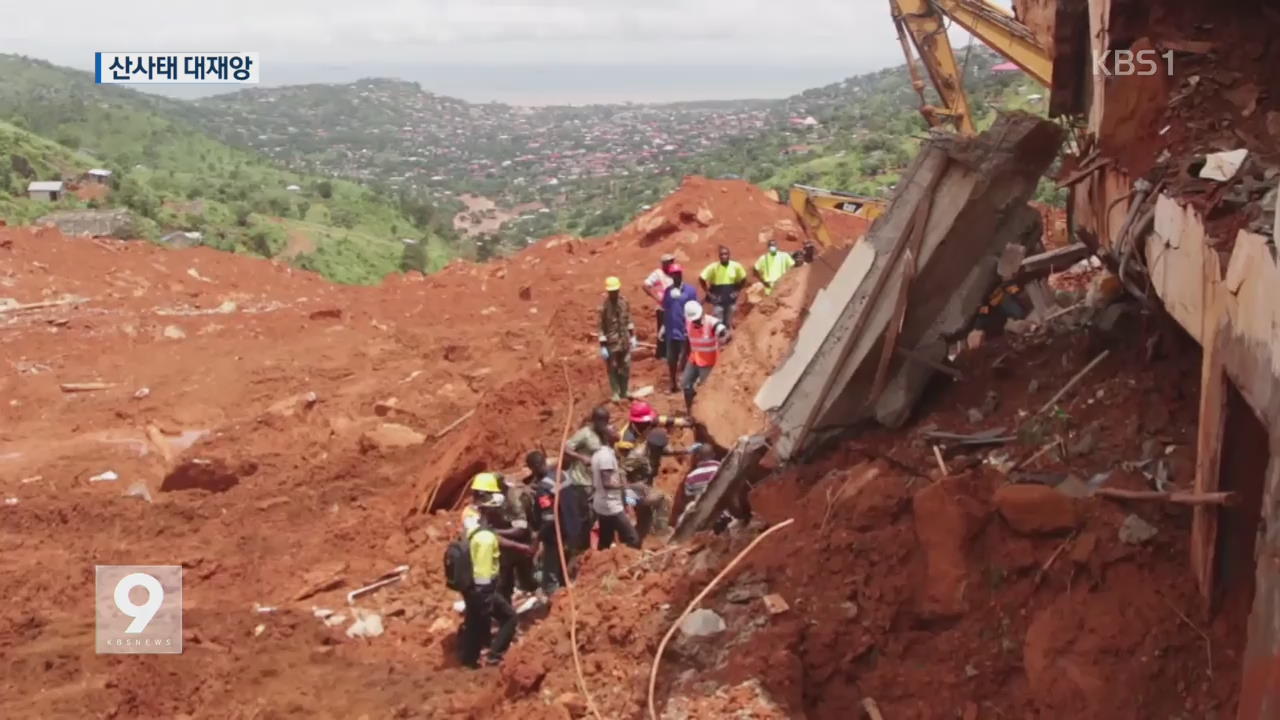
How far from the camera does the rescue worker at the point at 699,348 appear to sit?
9719 millimetres

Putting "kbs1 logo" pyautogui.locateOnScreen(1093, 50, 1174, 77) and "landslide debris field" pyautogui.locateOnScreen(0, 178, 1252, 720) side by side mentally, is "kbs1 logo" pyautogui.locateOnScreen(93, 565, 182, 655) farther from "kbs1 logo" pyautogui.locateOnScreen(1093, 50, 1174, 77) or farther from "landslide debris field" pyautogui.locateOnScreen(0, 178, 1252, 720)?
"kbs1 logo" pyautogui.locateOnScreen(1093, 50, 1174, 77)

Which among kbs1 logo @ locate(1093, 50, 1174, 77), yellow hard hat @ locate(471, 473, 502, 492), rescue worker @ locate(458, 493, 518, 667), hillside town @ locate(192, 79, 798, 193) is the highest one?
hillside town @ locate(192, 79, 798, 193)

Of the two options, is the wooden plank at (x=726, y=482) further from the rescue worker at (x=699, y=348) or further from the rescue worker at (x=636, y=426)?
the rescue worker at (x=699, y=348)

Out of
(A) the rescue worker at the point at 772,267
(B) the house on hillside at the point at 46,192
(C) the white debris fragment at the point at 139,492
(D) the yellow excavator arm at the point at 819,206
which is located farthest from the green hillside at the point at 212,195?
(A) the rescue worker at the point at 772,267

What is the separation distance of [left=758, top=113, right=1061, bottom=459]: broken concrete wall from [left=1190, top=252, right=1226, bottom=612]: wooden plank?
6.78 ft

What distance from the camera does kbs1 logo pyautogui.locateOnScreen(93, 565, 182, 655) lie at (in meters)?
8.04

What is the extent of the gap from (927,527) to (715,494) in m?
1.81

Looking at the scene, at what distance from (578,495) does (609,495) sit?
0.25 meters

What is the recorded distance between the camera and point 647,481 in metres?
8.82

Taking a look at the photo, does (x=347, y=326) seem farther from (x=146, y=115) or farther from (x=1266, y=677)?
(x=146, y=115)

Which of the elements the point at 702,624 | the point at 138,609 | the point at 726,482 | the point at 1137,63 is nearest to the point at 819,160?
the point at 138,609

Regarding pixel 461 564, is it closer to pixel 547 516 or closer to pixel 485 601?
pixel 485 601

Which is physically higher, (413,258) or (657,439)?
(657,439)

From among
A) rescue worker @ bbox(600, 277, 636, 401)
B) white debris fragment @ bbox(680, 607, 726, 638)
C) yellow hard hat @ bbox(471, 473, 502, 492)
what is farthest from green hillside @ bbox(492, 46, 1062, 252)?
white debris fragment @ bbox(680, 607, 726, 638)
